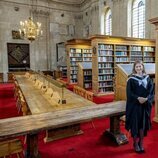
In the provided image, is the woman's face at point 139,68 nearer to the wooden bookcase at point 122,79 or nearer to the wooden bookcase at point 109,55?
the wooden bookcase at point 122,79

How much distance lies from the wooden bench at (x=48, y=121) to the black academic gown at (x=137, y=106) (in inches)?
13.5

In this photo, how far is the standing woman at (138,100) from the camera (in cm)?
283

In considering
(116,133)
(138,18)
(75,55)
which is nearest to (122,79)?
(116,133)

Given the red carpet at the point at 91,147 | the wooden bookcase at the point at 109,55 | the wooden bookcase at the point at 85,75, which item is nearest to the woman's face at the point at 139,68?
the red carpet at the point at 91,147

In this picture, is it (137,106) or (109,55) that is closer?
(137,106)

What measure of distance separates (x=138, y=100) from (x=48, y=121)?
136 centimetres

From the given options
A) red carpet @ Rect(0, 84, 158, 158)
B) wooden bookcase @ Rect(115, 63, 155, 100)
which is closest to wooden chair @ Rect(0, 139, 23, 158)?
red carpet @ Rect(0, 84, 158, 158)

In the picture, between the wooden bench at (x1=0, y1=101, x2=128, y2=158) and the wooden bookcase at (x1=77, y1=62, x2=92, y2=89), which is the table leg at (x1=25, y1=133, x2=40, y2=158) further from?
the wooden bookcase at (x1=77, y1=62, x2=92, y2=89)

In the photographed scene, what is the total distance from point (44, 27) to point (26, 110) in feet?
43.0

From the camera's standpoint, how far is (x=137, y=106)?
112 inches

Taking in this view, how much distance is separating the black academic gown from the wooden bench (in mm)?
342

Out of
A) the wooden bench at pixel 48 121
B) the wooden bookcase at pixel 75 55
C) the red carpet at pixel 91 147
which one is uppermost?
the wooden bookcase at pixel 75 55

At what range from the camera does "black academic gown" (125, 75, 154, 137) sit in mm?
2828

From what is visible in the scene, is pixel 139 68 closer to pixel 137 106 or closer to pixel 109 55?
pixel 137 106
